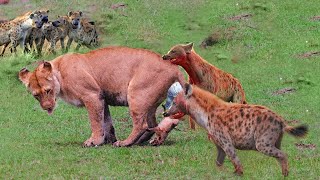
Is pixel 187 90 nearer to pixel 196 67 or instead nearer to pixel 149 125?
pixel 149 125

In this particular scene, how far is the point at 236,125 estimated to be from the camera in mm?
11375

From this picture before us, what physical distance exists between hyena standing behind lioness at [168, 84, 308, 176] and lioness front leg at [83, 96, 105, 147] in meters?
2.20

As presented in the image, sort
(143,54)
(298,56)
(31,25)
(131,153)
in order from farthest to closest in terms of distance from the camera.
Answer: (31,25), (298,56), (143,54), (131,153)

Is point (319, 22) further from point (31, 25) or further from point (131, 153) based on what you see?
point (131, 153)

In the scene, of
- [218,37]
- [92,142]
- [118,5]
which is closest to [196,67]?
[92,142]

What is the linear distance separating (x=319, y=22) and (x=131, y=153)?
11697mm

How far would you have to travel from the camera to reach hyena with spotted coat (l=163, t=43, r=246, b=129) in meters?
14.5

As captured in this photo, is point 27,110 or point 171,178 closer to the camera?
point 171,178

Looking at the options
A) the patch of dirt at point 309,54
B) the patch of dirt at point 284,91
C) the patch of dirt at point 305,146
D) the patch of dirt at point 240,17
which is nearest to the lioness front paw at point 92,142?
the patch of dirt at point 305,146

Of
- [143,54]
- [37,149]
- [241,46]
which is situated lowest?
[241,46]

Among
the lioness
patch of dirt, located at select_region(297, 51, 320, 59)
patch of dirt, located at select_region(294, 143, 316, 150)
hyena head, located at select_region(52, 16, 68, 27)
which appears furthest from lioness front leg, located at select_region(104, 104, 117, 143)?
hyena head, located at select_region(52, 16, 68, 27)

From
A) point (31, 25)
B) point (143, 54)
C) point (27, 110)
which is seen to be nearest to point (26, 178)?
point (143, 54)

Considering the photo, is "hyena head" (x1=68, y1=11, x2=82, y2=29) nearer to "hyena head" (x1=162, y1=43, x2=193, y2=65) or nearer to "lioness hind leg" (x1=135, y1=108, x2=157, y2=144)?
"hyena head" (x1=162, y1=43, x2=193, y2=65)

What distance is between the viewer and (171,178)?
453 inches
